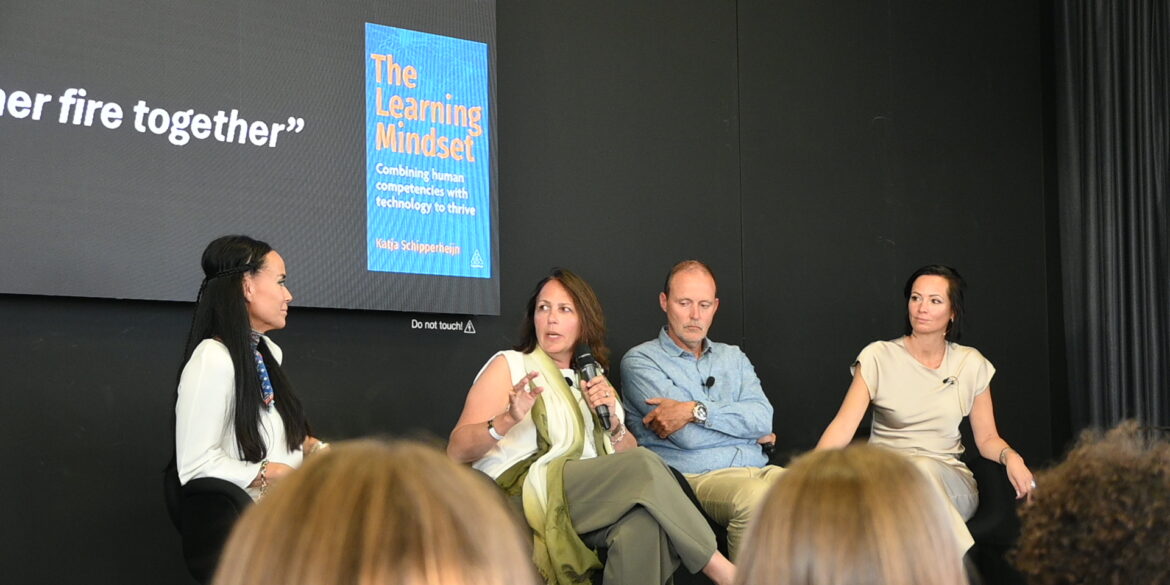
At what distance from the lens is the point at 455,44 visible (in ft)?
14.5

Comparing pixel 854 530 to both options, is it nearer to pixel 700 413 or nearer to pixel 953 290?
pixel 700 413

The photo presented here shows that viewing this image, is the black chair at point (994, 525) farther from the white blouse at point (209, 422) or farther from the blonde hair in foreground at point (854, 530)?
the blonde hair in foreground at point (854, 530)

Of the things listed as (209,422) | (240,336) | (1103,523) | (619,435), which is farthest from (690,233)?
(1103,523)

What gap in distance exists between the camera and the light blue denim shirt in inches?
160

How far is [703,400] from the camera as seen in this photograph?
4.21 metres

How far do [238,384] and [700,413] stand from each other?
1.58 m

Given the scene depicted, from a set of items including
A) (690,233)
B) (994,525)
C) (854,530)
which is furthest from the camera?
(690,233)

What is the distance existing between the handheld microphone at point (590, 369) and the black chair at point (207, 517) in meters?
Result: 1.12

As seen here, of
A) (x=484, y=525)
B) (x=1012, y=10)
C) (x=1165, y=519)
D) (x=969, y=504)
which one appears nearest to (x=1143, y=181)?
(x=1012, y=10)

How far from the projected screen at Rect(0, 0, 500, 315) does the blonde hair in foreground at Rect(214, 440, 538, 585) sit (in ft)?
10.3

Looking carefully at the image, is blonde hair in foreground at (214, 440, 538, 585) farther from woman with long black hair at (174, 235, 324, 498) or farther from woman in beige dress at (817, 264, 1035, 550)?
woman in beige dress at (817, 264, 1035, 550)

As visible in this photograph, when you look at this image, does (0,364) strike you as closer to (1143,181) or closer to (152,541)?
(152,541)

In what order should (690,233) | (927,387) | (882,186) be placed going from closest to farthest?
(927,387)
(690,233)
(882,186)

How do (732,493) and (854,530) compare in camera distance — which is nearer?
(854,530)
